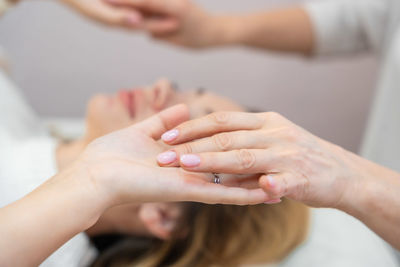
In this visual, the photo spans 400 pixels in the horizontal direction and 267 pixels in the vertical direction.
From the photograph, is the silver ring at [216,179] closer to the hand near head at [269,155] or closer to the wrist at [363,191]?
the hand near head at [269,155]

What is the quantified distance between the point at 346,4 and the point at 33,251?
3.46 feet

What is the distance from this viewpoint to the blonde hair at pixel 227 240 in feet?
2.96

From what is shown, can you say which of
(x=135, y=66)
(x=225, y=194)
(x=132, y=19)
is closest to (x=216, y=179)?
(x=225, y=194)

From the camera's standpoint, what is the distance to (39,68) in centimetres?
166

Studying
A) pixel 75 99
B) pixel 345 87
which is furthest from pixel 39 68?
pixel 345 87

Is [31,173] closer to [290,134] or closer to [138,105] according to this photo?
[138,105]

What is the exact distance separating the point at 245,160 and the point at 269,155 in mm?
35

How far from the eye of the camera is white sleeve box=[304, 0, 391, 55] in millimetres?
1165

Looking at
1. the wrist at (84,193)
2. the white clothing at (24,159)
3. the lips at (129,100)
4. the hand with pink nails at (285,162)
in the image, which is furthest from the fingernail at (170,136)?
the lips at (129,100)

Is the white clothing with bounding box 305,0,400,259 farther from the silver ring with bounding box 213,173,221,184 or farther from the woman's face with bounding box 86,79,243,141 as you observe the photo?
the silver ring with bounding box 213,173,221,184

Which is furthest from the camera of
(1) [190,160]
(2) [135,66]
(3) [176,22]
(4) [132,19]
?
(2) [135,66]

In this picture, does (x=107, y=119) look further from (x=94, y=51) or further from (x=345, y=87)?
(x=345, y=87)

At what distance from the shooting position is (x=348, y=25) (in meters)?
1.21

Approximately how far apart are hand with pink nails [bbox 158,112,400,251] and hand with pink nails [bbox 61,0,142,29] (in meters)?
0.53
